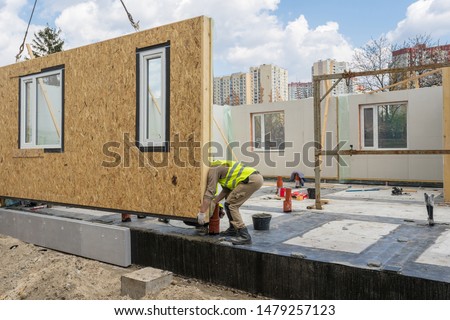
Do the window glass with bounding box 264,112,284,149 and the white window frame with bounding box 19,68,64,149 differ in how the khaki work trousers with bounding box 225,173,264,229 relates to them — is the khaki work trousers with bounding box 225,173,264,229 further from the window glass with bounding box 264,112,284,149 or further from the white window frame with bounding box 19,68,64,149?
the window glass with bounding box 264,112,284,149

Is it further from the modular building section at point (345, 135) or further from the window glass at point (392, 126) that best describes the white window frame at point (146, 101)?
the window glass at point (392, 126)

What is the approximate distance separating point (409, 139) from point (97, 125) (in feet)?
30.6

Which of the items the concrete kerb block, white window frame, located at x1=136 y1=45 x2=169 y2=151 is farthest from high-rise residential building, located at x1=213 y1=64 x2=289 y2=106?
the concrete kerb block

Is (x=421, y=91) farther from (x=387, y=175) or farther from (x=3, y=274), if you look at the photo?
(x=3, y=274)

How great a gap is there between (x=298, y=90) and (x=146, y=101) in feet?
91.8

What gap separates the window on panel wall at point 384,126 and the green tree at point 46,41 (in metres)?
31.6

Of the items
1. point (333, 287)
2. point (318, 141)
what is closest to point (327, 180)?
point (318, 141)

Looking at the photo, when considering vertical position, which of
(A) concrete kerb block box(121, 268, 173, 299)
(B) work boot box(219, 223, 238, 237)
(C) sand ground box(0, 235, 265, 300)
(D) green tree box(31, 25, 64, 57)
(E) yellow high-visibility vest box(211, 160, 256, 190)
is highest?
(D) green tree box(31, 25, 64, 57)

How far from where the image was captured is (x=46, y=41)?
119 feet

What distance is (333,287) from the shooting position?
4.01 m

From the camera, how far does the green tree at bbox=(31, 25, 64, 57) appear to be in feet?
118

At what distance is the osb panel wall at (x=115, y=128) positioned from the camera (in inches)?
213

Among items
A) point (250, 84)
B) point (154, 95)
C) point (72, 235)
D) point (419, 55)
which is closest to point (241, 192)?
point (154, 95)

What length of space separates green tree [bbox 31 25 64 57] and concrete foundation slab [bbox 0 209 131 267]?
107 ft
